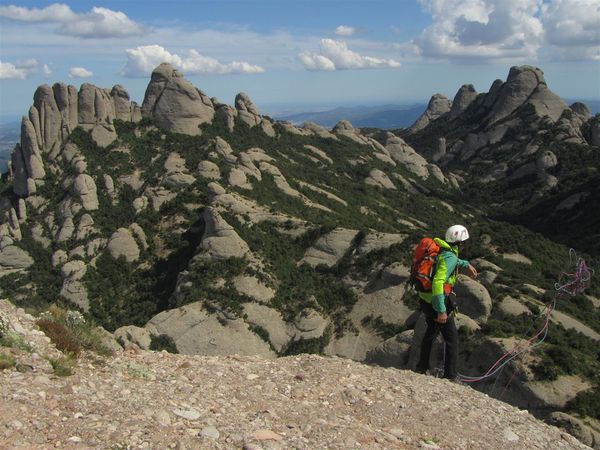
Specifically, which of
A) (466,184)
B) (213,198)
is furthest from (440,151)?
(213,198)

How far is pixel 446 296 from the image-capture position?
11.9 meters

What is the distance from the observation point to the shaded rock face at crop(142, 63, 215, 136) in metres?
88.2

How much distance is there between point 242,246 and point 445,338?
41844 mm

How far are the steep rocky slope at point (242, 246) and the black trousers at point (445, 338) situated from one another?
34.2 ft

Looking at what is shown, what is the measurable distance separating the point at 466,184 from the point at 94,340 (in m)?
132

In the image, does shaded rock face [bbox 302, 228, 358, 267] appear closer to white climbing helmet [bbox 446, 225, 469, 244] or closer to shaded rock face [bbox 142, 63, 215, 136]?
white climbing helmet [bbox 446, 225, 469, 244]

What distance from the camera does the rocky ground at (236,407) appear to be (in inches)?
298

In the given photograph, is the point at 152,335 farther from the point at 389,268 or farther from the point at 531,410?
the point at 531,410

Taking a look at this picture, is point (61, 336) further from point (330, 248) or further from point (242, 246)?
point (330, 248)

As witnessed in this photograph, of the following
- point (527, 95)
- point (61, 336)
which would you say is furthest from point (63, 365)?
point (527, 95)

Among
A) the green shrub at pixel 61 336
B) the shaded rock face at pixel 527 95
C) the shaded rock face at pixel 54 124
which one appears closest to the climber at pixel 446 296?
the green shrub at pixel 61 336

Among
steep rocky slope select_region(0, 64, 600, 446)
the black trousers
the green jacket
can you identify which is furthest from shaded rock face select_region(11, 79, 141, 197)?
the green jacket

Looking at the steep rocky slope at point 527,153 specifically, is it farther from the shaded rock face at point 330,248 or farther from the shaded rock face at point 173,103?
the shaded rock face at point 173,103

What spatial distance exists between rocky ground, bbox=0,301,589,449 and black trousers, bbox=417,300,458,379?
609 mm
